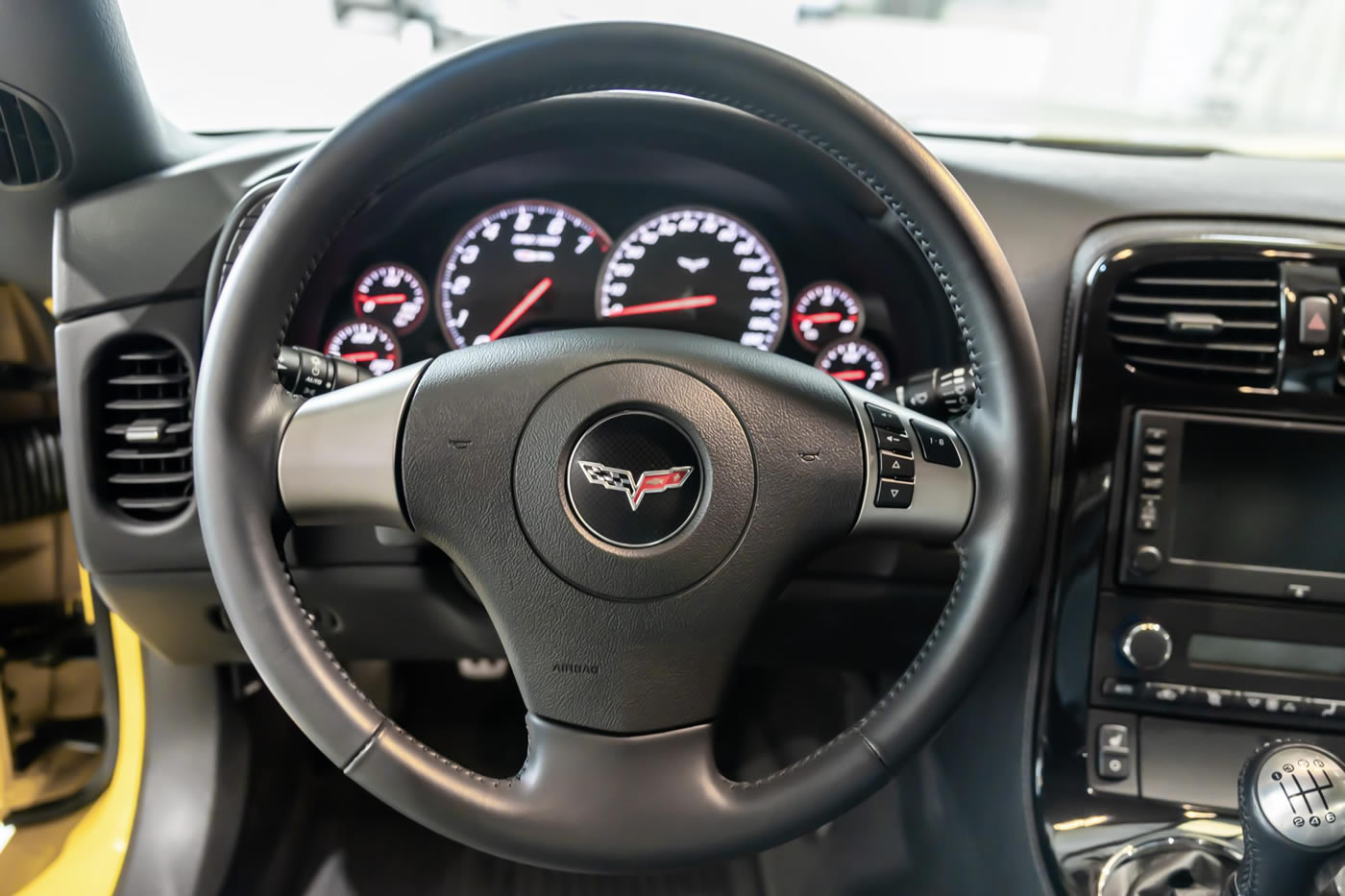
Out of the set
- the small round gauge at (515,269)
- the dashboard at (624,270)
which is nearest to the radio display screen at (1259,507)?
the dashboard at (624,270)

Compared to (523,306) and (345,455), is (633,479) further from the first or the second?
(523,306)

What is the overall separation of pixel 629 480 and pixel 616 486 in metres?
0.01

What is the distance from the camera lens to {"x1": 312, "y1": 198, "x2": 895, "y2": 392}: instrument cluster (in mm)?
1089

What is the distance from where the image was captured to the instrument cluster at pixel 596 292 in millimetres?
1089

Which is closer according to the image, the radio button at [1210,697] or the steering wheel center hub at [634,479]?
the steering wheel center hub at [634,479]

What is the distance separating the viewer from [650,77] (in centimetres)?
72

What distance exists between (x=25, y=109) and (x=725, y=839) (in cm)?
96

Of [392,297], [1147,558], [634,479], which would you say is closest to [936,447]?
[634,479]

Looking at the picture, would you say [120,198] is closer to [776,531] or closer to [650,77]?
[650,77]

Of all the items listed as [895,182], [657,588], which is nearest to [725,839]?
[657,588]

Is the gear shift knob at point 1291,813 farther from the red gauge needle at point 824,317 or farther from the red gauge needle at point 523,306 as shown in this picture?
the red gauge needle at point 523,306

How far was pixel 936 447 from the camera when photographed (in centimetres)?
83

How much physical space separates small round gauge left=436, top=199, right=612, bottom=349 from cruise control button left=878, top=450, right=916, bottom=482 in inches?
17.3

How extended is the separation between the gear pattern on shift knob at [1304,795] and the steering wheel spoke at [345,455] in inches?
27.2
